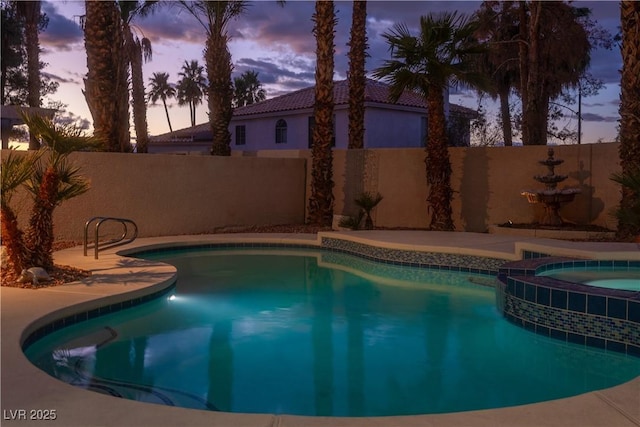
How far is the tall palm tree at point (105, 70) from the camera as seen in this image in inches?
501

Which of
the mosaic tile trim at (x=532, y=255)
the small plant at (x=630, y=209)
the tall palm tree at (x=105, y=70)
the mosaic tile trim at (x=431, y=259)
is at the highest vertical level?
the tall palm tree at (x=105, y=70)

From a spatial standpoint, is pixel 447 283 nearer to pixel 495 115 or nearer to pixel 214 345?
pixel 214 345

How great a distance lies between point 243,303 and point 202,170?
7.00m

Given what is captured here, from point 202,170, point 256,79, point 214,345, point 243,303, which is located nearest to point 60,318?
point 214,345

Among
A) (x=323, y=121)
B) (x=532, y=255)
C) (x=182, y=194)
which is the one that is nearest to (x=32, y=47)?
(x=182, y=194)

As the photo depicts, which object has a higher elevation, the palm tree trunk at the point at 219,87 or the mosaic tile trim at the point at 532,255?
the palm tree trunk at the point at 219,87

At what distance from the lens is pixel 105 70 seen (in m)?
12.9

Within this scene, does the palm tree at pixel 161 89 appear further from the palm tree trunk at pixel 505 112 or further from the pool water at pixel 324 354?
A: the pool water at pixel 324 354

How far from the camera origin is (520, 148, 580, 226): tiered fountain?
41.4 ft

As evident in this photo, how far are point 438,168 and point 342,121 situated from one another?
1185 cm

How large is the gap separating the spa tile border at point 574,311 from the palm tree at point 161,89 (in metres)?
63.3

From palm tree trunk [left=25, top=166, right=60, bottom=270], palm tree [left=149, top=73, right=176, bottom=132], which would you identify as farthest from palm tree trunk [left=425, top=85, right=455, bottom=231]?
palm tree [left=149, top=73, right=176, bottom=132]

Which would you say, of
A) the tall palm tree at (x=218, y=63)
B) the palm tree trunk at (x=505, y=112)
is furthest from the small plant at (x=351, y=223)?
the palm tree trunk at (x=505, y=112)

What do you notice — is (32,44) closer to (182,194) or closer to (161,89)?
(182,194)
